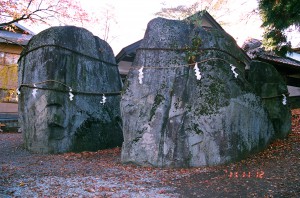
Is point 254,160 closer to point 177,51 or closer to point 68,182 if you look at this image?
point 177,51

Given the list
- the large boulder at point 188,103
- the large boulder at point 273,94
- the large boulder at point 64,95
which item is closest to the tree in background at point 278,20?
the large boulder at point 273,94

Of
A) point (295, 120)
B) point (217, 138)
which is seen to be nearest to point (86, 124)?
point (217, 138)

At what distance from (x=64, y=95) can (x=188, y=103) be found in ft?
14.5

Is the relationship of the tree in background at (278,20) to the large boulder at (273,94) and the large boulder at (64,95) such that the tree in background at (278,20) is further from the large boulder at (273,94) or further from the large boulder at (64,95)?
the large boulder at (64,95)

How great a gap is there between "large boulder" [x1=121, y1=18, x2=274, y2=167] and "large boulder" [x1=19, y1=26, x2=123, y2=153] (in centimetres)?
284

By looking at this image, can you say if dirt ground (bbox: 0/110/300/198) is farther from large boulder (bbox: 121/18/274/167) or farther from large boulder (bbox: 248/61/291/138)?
large boulder (bbox: 248/61/291/138)

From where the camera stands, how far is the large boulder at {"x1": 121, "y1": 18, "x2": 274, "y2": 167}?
20.6ft

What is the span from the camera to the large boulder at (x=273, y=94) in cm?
788

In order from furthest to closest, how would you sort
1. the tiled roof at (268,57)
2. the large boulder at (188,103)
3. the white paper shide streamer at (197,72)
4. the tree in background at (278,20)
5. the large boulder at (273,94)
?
the tiled roof at (268,57), the tree in background at (278,20), the large boulder at (273,94), the white paper shide streamer at (197,72), the large boulder at (188,103)

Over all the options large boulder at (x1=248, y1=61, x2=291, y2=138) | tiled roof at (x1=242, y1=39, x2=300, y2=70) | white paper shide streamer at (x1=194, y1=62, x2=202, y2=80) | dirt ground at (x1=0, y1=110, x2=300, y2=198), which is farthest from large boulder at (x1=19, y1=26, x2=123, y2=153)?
tiled roof at (x1=242, y1=39, x2=300, y2=70)

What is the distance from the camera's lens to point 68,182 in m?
5.32

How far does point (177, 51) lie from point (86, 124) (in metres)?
4.44

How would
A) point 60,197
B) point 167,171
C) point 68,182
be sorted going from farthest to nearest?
point 167,171 < point 68,182 < point 60,197

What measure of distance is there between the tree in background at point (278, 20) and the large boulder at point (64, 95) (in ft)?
20.9
